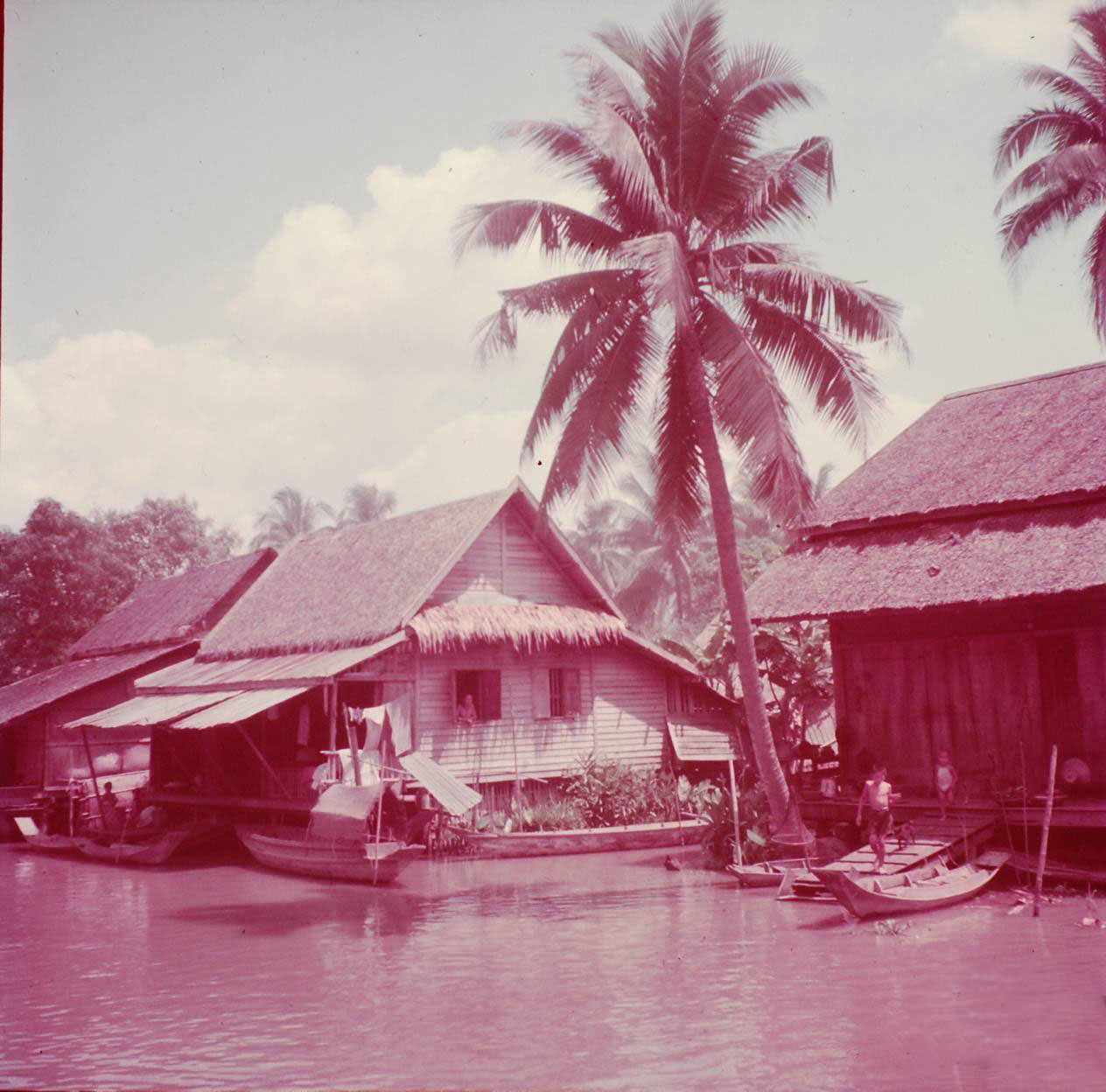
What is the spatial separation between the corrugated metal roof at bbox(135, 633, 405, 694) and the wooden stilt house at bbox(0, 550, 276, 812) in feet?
2.87

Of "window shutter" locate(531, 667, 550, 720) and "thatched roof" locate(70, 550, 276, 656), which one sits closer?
"window shutter" locate(531, 667, 550, 720)

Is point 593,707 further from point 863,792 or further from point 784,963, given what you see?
point 784,963

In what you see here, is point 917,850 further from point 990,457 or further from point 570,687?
point 570,687

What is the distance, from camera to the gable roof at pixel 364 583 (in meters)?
21.2

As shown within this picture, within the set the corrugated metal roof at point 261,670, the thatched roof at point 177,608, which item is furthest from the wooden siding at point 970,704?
the thatched roof at point 177,608

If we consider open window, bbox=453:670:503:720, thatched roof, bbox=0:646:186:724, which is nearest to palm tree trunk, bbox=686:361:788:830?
open window, bbox=453:670:503:720

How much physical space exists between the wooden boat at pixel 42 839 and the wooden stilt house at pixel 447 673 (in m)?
2.01

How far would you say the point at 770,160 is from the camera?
1527cm

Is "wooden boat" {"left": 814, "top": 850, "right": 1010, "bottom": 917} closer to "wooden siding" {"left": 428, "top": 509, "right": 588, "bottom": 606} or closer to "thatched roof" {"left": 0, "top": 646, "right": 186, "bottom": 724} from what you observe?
"wooden siding" {"left": 428, "top": 509, "right": 588, "bottom": 606}

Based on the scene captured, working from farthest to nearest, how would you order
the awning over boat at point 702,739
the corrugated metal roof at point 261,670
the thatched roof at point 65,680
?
the thatched roof at point 65,680, the awning over boat at point 702,739, the corrugated metal roof at point 261,670

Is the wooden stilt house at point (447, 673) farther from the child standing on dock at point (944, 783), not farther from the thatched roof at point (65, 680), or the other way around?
the child standing on dock at point (944, 783)

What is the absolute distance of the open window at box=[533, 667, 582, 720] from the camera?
22.3m

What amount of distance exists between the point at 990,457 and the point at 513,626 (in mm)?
8512

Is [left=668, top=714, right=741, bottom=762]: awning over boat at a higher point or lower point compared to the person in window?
lower
